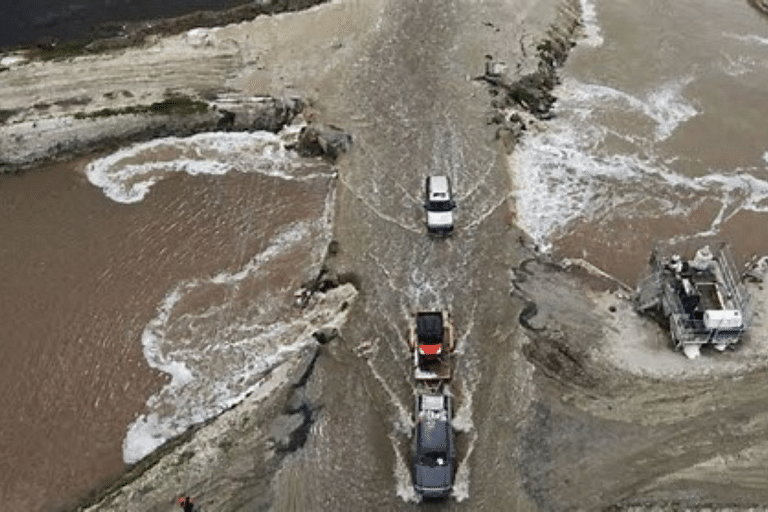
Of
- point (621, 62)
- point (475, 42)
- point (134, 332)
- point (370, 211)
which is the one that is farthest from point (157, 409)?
point (621, 62)

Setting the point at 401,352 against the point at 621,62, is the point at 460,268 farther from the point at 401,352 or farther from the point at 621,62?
the point at 621,62

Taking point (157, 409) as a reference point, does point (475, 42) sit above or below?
above

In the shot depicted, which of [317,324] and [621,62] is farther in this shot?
[621,62]

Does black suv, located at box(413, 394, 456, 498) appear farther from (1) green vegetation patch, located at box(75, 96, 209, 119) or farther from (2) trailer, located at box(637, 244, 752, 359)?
(1) green vegetation patch, located at box(75, 96, 209, 119)

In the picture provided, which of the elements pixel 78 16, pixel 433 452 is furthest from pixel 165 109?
pixel 433 452

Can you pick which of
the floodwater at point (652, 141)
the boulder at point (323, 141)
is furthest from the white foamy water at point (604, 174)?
the boulder at point (323, 141)

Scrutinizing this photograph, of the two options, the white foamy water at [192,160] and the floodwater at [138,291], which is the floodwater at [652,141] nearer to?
the floodwater at [138,291]
